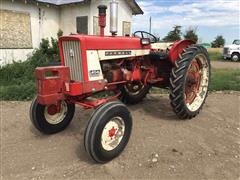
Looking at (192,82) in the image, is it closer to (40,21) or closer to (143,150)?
(143,150)

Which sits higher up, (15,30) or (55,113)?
(15,30)

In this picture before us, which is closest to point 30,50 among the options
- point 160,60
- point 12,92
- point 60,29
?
point 60,29

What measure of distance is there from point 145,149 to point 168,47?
210cm

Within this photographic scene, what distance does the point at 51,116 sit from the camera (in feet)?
14.3

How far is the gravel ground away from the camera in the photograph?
329cm

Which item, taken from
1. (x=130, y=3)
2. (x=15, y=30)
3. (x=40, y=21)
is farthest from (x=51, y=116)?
(x=130, y=3)

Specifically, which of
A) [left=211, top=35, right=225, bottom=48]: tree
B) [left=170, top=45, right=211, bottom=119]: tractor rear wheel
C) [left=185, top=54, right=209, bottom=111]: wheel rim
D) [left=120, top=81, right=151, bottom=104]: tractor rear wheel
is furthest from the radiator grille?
[left=211, top=35, right=225, bottom=48]: tree

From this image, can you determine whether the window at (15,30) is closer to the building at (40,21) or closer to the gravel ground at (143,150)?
the building at (40,21)

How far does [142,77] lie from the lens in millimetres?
5000

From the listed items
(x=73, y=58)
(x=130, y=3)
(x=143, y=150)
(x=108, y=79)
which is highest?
(x=130, y=3)

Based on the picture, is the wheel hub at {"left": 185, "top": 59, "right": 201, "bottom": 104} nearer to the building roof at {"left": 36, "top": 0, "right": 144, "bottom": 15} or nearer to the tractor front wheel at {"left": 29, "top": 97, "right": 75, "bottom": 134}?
the tractor front wheel at {"left": 29, "top": 97, "right": 75, "bottom": 134}

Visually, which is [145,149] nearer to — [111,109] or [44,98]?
[111,109]

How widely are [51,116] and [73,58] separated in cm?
112

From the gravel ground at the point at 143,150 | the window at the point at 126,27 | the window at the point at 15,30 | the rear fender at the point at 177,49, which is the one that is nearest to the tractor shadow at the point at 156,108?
the gravel ground at the point at 143,150
